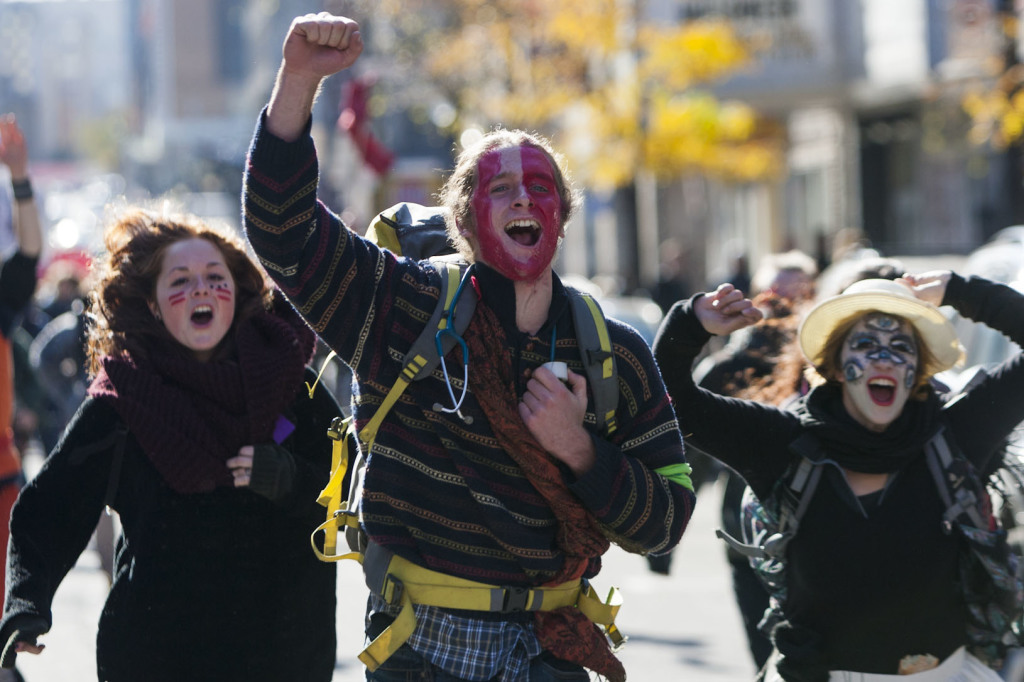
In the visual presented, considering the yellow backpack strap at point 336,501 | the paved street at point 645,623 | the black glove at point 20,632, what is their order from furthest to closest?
the paved street at point 645,623, the black glove at point 20,632, the yellow backpack strap at point 336,501

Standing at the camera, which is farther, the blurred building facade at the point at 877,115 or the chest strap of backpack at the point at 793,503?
the blurred building facade at the point at 877,115

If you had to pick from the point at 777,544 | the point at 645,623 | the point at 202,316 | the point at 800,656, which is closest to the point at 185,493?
the point at 202,316

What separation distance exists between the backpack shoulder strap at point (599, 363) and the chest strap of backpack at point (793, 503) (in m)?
0.94

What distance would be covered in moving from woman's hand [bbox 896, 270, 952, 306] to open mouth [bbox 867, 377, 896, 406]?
0.38 meters

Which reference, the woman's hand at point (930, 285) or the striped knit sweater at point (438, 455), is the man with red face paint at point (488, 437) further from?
the woman's hand at point (930, 285)

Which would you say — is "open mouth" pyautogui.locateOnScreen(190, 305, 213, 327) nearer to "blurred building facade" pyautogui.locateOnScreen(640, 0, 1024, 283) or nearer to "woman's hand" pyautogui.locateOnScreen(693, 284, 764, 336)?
"woman's hand" pyautogui.locateOnScreen(693, 284, 764, 336)

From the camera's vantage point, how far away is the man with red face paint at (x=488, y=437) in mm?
3441

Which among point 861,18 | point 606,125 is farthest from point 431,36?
point 861,18

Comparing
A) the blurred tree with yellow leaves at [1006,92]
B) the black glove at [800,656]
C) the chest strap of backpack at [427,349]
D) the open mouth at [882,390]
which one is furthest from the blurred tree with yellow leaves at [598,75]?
the chest strap of backpack at [427,349]

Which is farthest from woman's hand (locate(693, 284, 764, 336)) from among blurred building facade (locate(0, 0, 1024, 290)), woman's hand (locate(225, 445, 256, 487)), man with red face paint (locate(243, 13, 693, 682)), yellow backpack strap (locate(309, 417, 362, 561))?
blurred building facade (locate(0, 0, 1024, 290))

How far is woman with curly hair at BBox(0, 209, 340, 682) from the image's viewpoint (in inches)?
162

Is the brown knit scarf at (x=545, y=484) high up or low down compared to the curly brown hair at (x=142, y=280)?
down

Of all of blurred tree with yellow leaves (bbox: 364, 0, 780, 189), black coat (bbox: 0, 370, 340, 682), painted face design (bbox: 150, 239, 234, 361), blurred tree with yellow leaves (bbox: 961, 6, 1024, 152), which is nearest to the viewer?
black coat (bbox: 0, 370, 340, 682)

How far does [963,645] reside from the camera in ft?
14.2
